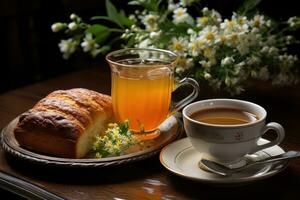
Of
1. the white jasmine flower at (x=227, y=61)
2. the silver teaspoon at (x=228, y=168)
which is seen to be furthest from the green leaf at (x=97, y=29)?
the silver teaspoon at (x=228, y=168)

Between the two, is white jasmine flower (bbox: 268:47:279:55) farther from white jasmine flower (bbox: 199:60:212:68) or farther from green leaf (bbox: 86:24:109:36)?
green leaf (bbox: 86:24:109:36)

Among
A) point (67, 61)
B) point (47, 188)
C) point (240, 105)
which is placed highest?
point (240, 105)

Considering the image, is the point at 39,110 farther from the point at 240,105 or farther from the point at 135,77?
the point at 240,105

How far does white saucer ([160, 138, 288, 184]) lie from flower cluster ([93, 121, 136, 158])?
0.23 feet

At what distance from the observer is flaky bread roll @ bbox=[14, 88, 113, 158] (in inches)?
37.5

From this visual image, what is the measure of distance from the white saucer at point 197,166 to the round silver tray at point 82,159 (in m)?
0.03

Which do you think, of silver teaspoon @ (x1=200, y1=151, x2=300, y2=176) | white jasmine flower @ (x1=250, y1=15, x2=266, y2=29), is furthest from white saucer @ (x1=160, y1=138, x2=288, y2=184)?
white jasmine flower @ (x1=250, y1=15, x2=266, y2=29)

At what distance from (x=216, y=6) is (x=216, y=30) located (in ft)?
3.05

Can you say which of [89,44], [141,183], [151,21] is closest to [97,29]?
[89,44]

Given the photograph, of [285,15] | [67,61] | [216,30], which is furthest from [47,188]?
[67,61]

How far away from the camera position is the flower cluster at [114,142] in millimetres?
951

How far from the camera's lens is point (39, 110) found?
1003mm

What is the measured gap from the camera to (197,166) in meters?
0.92

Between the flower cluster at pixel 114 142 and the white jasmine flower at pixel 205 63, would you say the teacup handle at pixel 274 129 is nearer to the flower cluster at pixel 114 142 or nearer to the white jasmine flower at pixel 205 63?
the flower cluster at pixel 114 142
